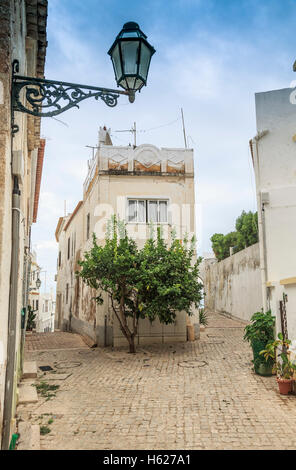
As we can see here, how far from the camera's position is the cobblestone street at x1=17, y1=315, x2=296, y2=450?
197 inches

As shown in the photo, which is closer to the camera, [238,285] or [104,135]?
[104,135]

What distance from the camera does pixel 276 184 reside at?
9.87 metres

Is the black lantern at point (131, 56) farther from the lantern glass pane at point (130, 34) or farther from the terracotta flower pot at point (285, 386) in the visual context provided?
the terracotta flower pot at point (285, 386)

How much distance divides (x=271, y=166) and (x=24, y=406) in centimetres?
821

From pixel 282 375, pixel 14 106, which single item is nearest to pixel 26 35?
pixel 14 106

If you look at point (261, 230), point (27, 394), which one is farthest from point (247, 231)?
point (27, 394)

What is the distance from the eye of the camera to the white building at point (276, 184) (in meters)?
9.64

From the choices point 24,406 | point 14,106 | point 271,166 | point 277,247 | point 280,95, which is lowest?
point 24,406

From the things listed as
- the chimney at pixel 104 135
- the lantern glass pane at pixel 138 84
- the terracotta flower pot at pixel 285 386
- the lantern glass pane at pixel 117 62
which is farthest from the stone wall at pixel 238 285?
the lantern glass pane at pixel 117 62

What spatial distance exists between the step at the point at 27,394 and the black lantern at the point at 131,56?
577cm

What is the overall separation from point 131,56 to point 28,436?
16.1 ft

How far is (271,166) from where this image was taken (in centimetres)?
995

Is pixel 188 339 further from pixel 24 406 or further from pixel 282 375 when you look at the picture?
pixel 24 406

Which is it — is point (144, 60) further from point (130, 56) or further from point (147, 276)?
point (147, 276)
